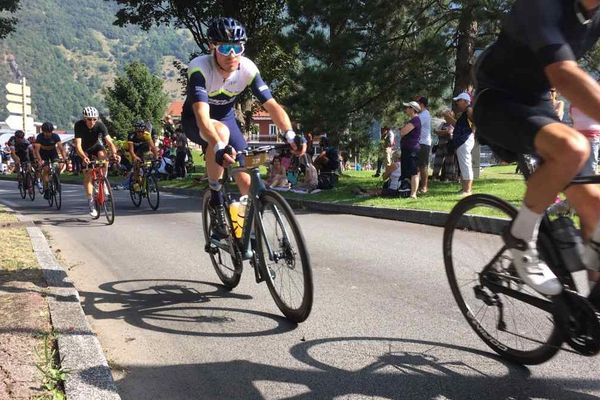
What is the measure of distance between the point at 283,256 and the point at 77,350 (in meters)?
1.43

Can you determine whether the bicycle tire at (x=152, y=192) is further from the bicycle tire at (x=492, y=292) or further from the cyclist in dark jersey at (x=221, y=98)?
the bicycle tire at (x=492, y=292)

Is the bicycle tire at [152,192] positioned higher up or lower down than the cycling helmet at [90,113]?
→ lower down

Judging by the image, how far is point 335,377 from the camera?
2902 millimetres

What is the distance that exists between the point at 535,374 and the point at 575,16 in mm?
1767

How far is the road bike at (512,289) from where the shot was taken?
2488mm

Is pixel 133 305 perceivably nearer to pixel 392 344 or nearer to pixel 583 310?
pixel 392 344

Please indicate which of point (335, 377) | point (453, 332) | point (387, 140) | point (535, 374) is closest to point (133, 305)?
point (335, 377)

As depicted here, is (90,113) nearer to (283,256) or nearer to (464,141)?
(464,141)

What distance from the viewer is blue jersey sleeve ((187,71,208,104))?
4062 millimetres

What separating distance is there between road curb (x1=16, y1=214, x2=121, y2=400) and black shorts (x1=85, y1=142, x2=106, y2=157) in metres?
5.60

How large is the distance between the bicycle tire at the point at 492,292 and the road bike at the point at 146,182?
9.14 meters

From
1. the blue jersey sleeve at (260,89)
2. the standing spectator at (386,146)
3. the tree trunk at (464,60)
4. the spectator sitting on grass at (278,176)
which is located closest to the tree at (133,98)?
the standing spectator at (386,146)

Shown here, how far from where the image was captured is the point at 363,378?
288cm

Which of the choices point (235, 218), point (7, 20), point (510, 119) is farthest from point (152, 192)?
point (7, 20)
